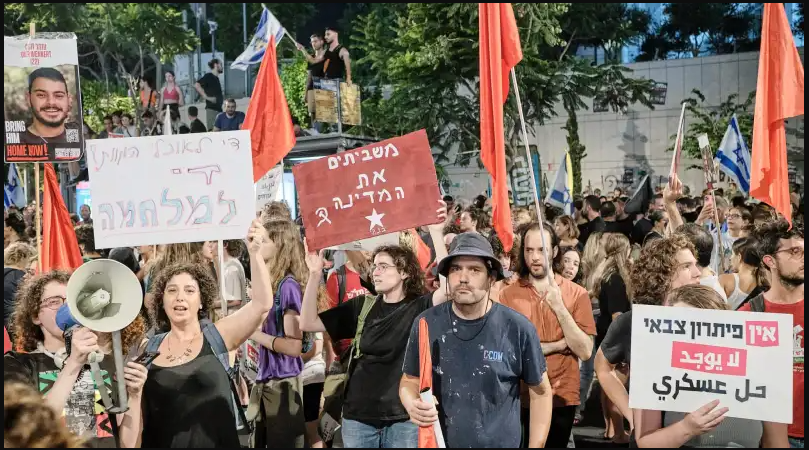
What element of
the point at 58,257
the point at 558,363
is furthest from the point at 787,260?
the point at 58,257

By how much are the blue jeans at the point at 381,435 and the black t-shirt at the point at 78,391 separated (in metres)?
1.41

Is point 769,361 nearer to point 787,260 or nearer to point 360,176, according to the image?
point 787,260

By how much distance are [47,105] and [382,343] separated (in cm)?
468

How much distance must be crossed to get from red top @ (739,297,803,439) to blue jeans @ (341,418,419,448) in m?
2.00

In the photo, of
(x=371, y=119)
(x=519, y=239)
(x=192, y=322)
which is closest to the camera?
(x=192, y=322)

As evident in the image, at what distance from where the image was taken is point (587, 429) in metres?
9.43

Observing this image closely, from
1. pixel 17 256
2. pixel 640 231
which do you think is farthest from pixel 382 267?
pixel 640 231

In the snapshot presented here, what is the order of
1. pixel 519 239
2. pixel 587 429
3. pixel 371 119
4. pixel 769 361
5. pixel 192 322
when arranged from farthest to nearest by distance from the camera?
pixel 371 119 < pixel 587 429 < pixel 519 239 < pixel 192 322 < pixel 769 361

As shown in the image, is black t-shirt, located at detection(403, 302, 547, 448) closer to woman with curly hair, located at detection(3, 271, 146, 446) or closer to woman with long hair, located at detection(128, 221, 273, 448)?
woman with long hair, located at detection(128, 221, 273, 448)

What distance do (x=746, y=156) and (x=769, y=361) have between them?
8.55 m

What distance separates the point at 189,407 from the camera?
4.79m

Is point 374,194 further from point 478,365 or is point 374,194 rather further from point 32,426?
point 32,426

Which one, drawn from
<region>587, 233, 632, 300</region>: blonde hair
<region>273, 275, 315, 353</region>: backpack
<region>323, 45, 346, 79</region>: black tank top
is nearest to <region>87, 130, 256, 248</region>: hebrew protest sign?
<region>273, 275, 315, 353</region>: backpack

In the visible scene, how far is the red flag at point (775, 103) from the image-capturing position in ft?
23.9
